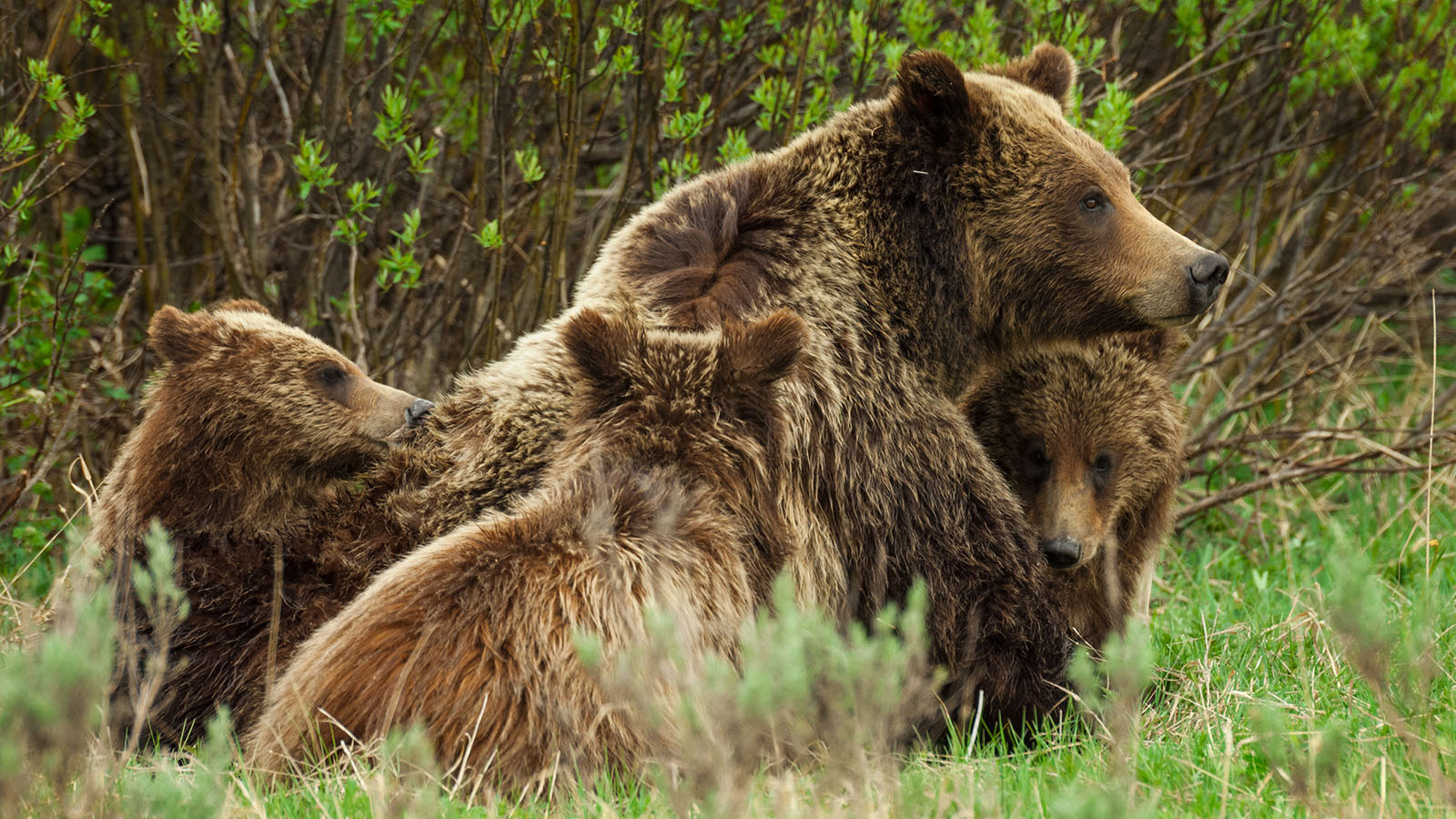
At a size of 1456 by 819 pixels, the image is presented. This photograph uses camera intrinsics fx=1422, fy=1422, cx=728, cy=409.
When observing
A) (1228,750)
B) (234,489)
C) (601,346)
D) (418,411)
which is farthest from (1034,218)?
(234,489)

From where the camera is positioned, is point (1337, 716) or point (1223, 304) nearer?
point (1337, 716)

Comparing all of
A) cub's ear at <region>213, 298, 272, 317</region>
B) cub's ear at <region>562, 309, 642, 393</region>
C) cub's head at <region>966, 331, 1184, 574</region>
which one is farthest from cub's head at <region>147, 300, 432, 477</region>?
cub's head at <region>966, 331, 1184, 574</region>

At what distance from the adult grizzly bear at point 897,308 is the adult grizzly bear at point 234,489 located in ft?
1.20

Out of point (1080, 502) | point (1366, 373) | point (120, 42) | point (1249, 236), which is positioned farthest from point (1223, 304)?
→ point (120, 42)

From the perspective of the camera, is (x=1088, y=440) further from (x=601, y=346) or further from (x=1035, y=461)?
(x=601, y=346)

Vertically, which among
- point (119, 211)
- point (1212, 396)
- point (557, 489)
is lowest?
point (1212, 396)

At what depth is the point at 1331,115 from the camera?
29.0 feet

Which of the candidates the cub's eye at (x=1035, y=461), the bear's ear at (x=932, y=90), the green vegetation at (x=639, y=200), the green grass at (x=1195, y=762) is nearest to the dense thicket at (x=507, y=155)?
the green vegetation at (x=639, y=200)

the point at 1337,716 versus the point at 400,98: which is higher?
the point at 400,98

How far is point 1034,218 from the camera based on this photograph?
4.55 metres

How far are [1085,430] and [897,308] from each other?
2.84 ft

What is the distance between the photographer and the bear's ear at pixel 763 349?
12.6 ft

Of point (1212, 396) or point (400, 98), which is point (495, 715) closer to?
point (400, 98)

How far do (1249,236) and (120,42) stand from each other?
636cm
